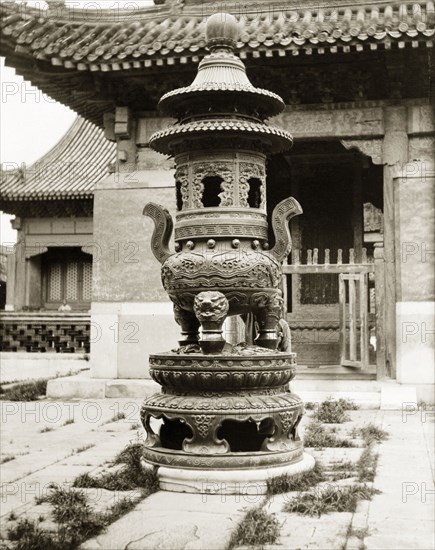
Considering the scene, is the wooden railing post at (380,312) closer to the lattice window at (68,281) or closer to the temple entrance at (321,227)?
the temple entrance at (321,227)

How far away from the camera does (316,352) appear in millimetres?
12258

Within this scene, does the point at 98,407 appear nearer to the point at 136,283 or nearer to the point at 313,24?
the point at 136,283

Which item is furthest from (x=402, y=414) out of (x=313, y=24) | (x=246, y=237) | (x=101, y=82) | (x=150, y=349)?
(x=101, y=82)

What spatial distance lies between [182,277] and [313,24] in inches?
204

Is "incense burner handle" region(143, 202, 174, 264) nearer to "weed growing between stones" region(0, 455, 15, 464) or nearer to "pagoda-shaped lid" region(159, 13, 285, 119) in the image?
"pagoda-shaped lid" region(159, 13, 285, 119)

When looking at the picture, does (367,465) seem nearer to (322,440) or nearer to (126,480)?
(322,440)

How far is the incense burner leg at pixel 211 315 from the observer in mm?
5098

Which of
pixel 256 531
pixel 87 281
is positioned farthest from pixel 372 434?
pixel 87 281

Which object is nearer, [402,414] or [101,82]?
[402,414]

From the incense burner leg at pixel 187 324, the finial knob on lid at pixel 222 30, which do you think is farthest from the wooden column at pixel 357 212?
the incense burner leg at pixel 187 324

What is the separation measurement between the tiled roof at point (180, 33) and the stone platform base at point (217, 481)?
18.7ft

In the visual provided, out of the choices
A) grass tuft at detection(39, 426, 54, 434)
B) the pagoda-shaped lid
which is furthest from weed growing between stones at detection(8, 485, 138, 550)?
grass tuft at detection(39, 426, 54, 434)

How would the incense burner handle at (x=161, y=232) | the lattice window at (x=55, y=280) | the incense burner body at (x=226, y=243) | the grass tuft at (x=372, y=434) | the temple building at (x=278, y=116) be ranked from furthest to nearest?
the lattice window at (x=55, y=280) < the temple building at (x=278, y=116) < the grass tuft at (x=372, y=434) < the incense burner handle at (x=161, y=232) < the incense burner body at (x=226, y=243)

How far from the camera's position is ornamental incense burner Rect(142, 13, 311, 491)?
5.00 meters
